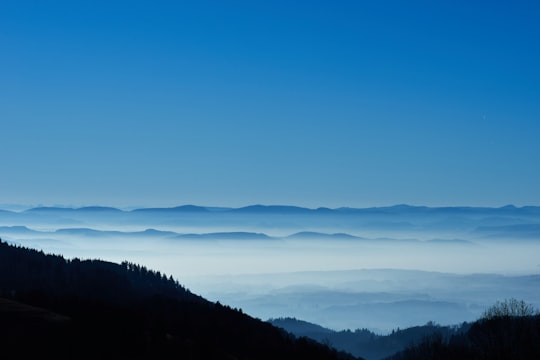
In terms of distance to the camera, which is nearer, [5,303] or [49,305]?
[5,303]

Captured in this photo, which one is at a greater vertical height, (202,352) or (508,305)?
(508,305)

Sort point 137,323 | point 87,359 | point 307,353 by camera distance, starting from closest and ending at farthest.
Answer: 1. point 87,359
2. point 137,323
3. point 307,353

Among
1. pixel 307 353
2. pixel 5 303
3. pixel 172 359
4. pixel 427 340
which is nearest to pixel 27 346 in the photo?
pixel 172 359

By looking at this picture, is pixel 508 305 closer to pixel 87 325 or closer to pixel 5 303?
pixel 87 325

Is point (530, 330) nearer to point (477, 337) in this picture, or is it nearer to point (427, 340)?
point (477, 337)

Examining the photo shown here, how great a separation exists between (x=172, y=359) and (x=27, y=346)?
27043 millimetres

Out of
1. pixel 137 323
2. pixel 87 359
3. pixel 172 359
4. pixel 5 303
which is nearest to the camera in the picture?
pixel 87 359

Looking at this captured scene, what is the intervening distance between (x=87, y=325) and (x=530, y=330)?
95.0 meters

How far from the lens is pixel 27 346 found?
447ft

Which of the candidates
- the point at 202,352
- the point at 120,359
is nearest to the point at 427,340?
the point at 202,352

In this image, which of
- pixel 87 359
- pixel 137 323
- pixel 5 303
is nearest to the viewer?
pixel 87 359

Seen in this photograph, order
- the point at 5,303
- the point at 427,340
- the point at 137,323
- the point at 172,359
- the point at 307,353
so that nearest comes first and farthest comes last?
the point at 172,359 → the point at 137,323 → the point at 5,303 → the point at 427,340 → the point at 307,353

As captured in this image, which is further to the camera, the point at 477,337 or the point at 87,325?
the point at 477,337

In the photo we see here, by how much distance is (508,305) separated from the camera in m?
174
